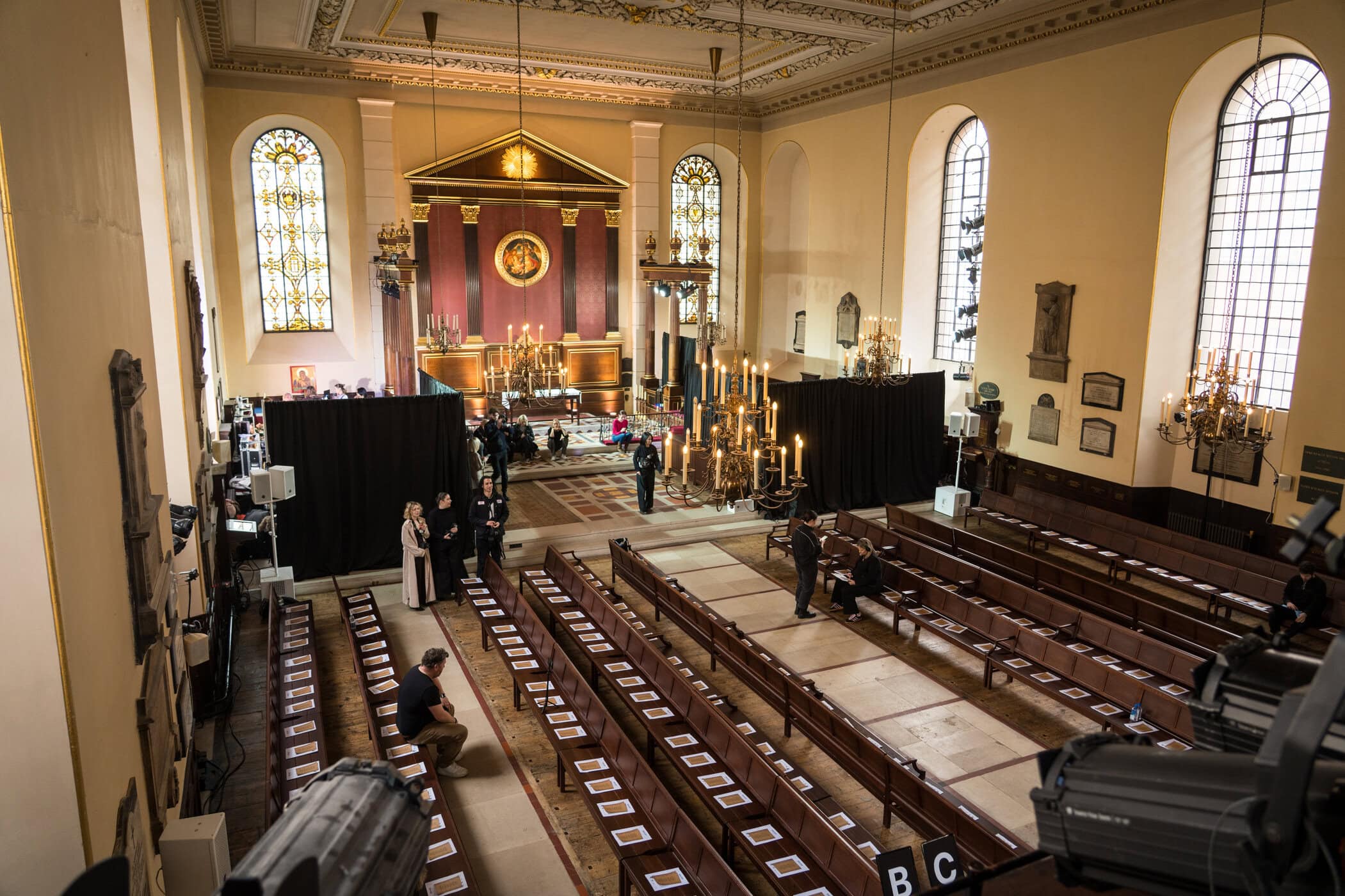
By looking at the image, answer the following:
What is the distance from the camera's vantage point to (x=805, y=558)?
1045cm

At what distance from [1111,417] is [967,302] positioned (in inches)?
169

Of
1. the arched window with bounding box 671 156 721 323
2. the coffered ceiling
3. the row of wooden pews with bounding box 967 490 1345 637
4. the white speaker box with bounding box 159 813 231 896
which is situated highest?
the coffered ceiling

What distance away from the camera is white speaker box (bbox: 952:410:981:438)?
15531 mm

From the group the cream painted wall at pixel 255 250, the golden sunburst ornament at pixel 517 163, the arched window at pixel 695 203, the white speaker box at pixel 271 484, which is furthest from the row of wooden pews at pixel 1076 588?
the cream painted wall at pixel 255 250

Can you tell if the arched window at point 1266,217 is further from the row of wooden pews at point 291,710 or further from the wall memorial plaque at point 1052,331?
the row of wooden pews at point 291,710

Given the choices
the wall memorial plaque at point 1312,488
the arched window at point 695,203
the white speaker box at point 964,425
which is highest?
the arched window at point 695,203

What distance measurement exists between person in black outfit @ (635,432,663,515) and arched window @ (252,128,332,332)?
9.61 meters

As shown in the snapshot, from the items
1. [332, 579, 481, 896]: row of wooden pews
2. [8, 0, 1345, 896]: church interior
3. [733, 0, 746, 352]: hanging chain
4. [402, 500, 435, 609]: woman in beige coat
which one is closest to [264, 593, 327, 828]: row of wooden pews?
[8, 0, 1345, 896]: church interior

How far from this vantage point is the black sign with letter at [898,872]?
462cm

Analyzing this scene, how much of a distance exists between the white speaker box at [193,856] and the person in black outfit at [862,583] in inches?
297

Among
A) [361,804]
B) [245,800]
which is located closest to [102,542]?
[361,804]

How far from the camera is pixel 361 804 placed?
2035 millimetres

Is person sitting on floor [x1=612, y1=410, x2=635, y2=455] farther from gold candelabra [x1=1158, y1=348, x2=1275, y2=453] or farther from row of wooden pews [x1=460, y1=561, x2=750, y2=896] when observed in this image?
gold candelabra [x1=1158, y1=348, x2=1275, y2=453]

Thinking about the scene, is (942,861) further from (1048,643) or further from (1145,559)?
(1145,559)
